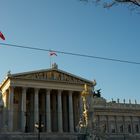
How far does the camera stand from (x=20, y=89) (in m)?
66.7

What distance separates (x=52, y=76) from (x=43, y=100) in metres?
6.28

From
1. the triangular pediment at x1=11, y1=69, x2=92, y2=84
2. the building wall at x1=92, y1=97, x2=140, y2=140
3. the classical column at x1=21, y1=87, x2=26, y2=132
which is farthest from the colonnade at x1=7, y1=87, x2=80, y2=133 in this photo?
the building wall at x1=92, y1=97, x2=140, y2=140

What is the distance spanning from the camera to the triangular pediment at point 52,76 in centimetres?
6538

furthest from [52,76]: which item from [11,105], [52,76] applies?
[11,105]

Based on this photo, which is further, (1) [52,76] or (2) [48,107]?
(1) [52,76]

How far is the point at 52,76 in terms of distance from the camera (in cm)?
6800

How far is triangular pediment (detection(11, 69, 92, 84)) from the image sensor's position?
214 ft

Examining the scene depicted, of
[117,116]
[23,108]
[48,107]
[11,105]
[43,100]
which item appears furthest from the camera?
[117,116]

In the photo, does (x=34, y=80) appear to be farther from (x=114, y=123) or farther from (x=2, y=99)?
(x=114, y=123)

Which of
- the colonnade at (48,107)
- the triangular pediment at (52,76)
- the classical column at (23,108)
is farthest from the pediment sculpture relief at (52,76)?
the classical column at (23,108)

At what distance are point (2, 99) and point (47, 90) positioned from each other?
1057 centimetres

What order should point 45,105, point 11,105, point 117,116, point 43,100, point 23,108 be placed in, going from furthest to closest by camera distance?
point 117,116 < point 43,100 < point 45,105 < point 23,108 < point 11,105

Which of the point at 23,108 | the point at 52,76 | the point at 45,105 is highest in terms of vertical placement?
the point at 52,76

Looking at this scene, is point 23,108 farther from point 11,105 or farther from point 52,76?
point 52,76
